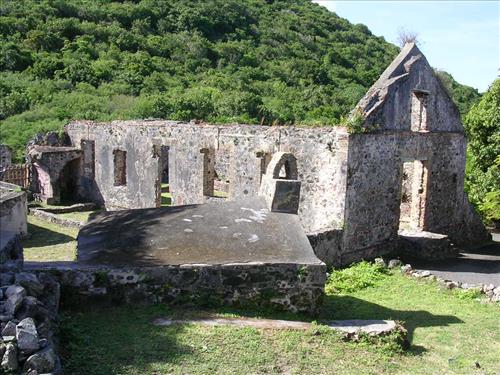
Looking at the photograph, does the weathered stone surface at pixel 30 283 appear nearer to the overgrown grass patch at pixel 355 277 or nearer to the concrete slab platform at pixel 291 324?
the concrete slab platform at pixel 291 324

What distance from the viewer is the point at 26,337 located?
15.9 feet

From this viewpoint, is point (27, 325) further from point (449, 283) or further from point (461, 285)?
point (461, 285)

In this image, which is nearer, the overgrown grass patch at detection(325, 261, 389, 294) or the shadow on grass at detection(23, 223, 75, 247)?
the overgrown grass patch at detection(325, 261, 389, 294)

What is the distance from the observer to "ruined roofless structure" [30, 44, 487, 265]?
1282 centimetres

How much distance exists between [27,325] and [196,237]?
3436mm

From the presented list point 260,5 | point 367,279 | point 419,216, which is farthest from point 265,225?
point 260,5

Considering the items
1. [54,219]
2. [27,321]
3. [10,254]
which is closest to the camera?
[27,321]

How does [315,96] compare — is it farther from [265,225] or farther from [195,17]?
[265,225]

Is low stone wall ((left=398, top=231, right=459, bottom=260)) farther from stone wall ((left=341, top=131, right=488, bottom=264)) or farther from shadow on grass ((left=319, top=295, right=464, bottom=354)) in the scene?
shadow on grass ((left=319, top=295, right=464, bottom=354))

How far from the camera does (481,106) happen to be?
70.1ft

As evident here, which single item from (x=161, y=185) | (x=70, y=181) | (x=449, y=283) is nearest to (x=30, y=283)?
(x=449, y=283)

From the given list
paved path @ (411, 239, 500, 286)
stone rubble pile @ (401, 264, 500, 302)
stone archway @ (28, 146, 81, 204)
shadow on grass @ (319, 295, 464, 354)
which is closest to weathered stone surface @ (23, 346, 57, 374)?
shadow on grass @ (319, 295, 464, 354)

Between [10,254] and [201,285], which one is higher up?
[10,254]

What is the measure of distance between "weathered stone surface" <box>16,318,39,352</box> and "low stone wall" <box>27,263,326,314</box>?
1832mm
